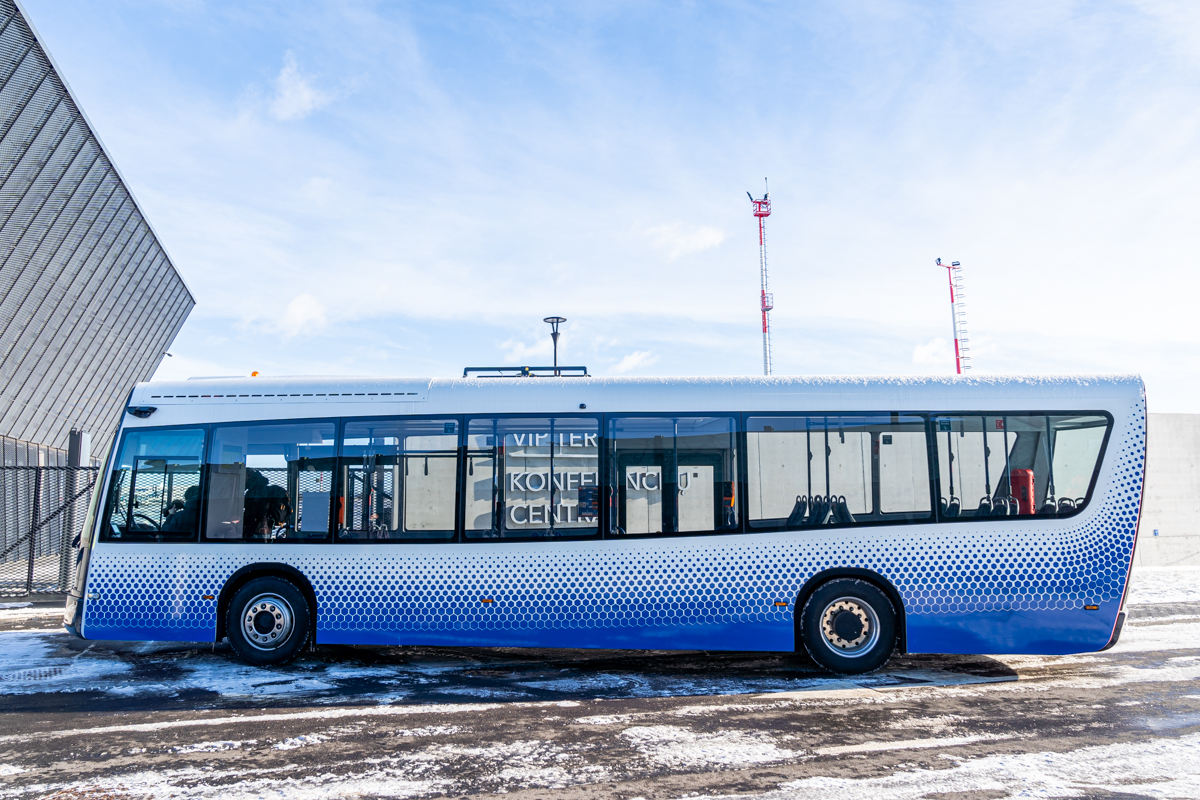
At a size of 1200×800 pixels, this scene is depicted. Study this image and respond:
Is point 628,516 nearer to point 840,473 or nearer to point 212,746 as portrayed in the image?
point 840,473

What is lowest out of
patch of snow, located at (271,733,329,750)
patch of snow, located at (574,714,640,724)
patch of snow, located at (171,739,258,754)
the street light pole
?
patch of snow, located at (171,739,258,754)

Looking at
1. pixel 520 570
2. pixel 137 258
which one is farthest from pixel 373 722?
pixel 137 258

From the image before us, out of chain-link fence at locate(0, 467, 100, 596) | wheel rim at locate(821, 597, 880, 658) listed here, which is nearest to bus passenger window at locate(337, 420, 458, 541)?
chain-link fence at locate(0, 467, 100, 596)

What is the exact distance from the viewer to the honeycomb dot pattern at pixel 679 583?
7826 millimetres

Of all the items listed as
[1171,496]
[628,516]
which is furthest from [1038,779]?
[1171,496]

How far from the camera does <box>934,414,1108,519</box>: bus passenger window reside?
26.1 ft

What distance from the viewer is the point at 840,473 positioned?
809cm

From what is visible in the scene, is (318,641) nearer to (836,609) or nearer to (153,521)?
(153,521)

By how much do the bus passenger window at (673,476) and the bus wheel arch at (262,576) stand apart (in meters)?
3.12

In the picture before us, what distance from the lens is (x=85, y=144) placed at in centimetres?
2169

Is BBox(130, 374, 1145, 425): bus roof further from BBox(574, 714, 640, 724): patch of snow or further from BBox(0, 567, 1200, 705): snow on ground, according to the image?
BBox(574, 714, 640, 724): patch of snow

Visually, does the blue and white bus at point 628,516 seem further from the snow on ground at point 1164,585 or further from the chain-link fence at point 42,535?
the snow on ground at point 1164,585

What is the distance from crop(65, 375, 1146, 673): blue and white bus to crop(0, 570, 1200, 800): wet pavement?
517mm

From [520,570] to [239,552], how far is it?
9.45 ft
